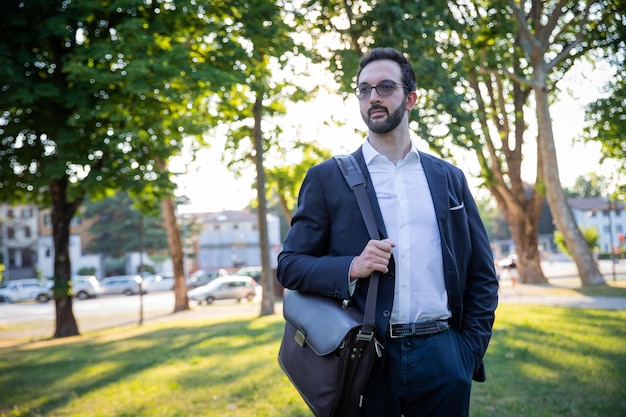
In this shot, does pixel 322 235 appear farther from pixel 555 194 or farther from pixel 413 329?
pixel 555 194

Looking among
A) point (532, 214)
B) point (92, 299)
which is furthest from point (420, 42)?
point (92, 299)

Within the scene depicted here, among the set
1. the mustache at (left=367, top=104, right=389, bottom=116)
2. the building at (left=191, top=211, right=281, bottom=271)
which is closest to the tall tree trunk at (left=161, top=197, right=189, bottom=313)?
the mustache at (left=367, top=104, right=389, bottom=116)

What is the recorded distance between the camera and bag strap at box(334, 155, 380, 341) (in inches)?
102

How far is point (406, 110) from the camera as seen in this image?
3.13m

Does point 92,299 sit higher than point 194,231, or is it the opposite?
point 194,231

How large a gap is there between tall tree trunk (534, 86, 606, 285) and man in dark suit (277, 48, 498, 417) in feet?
61.5

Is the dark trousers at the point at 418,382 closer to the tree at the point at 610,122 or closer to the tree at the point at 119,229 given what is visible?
the tree at the point at 610,122

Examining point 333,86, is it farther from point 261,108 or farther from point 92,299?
point 92,299

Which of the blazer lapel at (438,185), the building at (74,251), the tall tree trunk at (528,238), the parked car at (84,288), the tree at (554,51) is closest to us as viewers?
the blazer lapel at (438,185)

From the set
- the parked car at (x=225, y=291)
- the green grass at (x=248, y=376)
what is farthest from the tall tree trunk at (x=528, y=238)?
the parked car at (x=225, y=291)

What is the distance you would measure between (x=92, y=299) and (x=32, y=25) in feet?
134

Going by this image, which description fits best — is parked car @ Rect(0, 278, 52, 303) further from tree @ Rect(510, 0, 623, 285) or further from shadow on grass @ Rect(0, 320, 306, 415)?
tree @ Rect(510, 0, 623, 285)

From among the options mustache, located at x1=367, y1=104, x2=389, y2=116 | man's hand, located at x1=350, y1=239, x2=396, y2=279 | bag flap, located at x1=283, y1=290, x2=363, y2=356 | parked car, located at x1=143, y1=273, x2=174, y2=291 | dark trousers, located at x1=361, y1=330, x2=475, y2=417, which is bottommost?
parked car, located at x1=143, y1=273, x2=174, y2=291

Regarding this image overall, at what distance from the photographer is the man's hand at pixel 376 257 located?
2.60 meters
